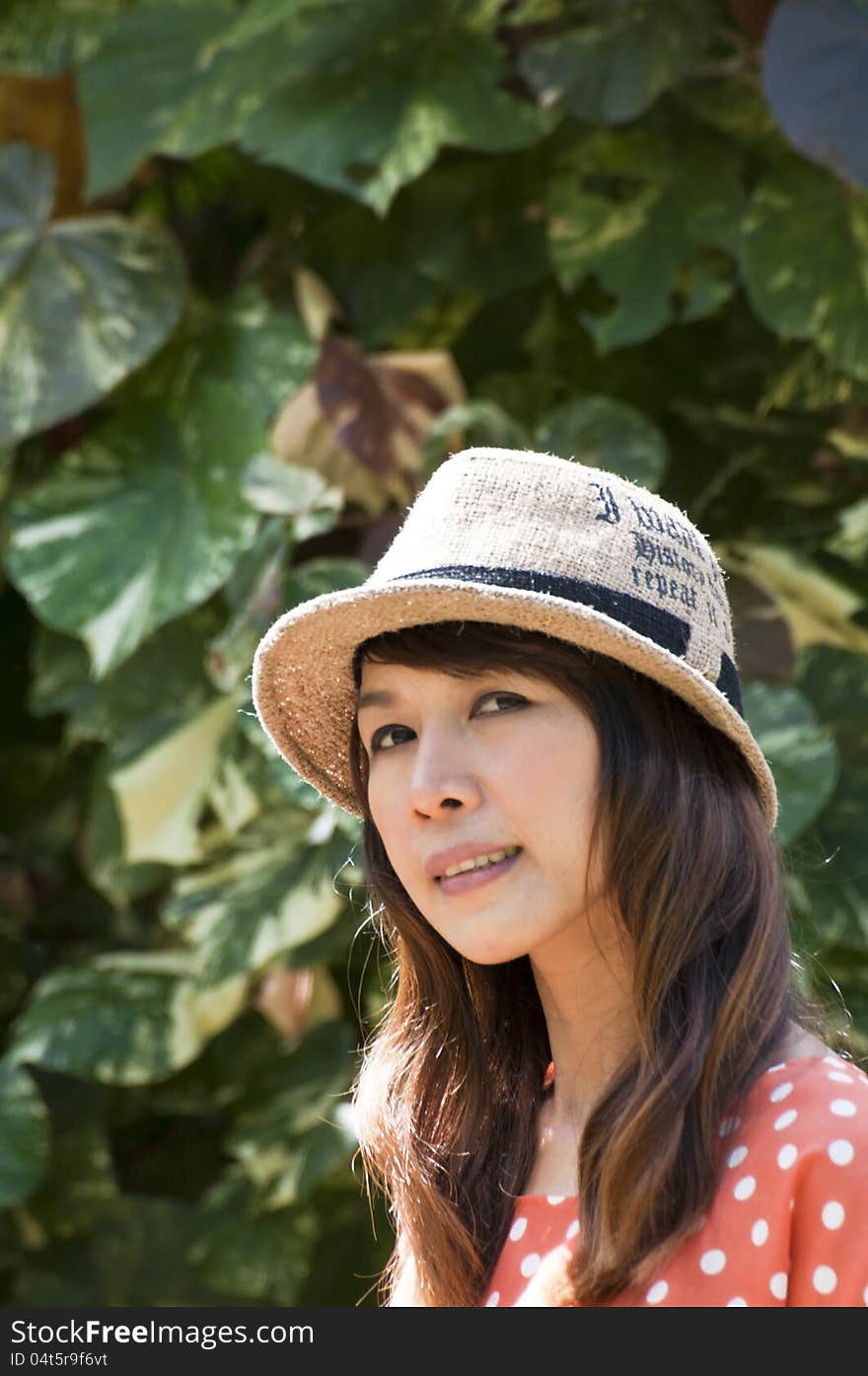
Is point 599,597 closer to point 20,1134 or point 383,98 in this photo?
point 383,98

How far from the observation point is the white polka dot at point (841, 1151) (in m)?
0.88

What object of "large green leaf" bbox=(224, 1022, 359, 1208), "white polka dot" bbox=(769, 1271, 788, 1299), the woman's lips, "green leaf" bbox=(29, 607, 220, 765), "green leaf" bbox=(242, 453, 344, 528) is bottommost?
"large green leaf" bbox=(224, 1022, 359, 1208)

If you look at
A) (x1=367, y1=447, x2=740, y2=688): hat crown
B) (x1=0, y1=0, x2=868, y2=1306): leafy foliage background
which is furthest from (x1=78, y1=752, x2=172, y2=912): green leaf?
(x1=367, y1=447, x2=740, y2=688): hat crown

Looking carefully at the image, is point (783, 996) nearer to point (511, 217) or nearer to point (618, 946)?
point (618, 946)

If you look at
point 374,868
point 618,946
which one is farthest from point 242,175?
point 618,946

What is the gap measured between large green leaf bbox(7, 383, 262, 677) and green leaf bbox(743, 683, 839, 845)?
554 mm

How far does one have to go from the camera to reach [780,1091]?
0.94 meters

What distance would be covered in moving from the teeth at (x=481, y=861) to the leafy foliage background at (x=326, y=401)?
2.54 feet

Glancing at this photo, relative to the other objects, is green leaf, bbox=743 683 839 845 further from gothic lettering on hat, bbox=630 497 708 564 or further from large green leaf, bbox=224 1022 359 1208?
gothic lettering on hat, bbox=630 497 708 564

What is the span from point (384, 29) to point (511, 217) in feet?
0.90

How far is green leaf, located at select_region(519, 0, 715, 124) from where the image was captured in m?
1.86

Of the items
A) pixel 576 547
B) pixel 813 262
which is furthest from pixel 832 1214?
pixel 813 262

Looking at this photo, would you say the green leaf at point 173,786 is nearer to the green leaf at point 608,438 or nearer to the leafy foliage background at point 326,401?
the leafy foliage background at point 326,401

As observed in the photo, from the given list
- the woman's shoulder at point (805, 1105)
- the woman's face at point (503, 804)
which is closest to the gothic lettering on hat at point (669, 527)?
the woman's face at point (503, 804)
